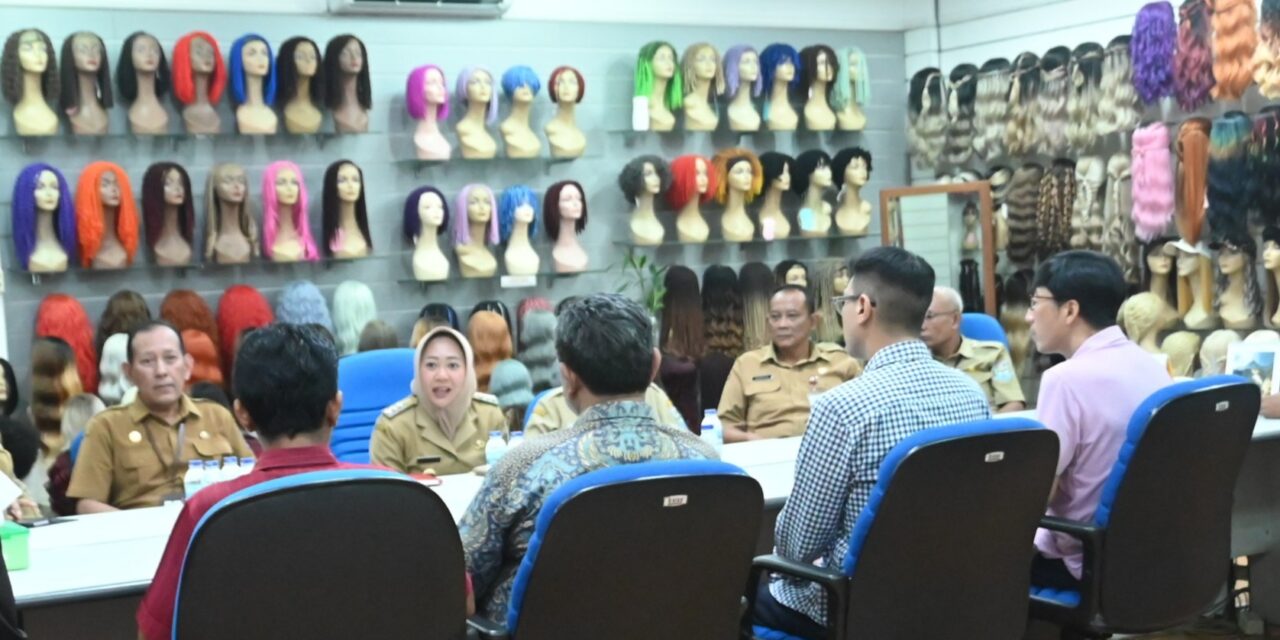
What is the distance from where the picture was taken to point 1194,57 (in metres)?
6.78

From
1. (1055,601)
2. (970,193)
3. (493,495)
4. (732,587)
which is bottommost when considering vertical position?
(1055,601)

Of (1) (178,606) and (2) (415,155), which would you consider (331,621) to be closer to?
→ (1) (178,606)

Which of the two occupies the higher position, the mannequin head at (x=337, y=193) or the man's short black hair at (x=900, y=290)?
the mannequin head at (x=337, y=193)

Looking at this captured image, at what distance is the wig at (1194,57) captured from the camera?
265 inches

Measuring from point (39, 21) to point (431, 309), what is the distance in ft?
6.96

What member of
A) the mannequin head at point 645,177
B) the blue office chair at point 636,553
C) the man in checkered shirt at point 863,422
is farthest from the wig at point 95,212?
the blue office chair at point 636,553

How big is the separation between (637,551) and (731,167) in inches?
216

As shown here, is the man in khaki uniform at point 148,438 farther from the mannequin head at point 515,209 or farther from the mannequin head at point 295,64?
the mannequin head at point 515,209

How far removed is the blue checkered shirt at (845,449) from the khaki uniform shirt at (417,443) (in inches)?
71.5

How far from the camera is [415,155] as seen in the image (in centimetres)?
740

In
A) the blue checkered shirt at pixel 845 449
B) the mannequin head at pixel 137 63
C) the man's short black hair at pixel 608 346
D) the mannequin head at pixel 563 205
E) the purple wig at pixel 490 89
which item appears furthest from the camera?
the mannequin head at pixel 563 205

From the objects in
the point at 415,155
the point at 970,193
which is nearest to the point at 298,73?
the point at 415,155

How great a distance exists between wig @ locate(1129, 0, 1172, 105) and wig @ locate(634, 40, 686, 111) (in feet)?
7.35

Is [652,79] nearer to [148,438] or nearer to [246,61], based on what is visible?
[246,61]
